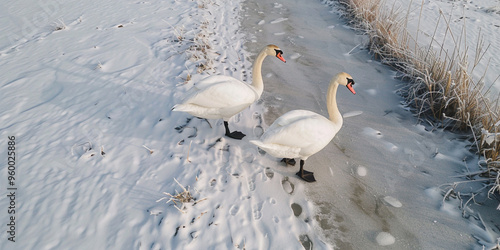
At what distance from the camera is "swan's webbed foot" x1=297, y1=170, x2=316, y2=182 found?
3.17 metres

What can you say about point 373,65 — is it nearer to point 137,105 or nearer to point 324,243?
point 324,243

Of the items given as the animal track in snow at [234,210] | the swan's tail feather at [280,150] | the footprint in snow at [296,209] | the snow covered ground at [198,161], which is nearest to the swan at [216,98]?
the snow covered ground at [198,161]

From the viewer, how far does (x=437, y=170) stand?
333 cm

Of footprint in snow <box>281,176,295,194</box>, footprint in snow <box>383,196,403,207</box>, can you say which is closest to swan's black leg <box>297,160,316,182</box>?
footprint in snow <box>281,176,295,194</box>

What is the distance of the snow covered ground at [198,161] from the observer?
2596mm

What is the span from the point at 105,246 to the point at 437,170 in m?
3.88

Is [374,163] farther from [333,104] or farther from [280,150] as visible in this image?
[280,150]

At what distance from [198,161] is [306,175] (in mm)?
1363

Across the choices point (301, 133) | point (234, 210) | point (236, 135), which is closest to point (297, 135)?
point (301, 133)

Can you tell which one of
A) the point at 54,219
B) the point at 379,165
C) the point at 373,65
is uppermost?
the point at 373,65

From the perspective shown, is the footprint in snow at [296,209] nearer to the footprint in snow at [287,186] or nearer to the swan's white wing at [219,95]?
the footprint in snow at [287,186]

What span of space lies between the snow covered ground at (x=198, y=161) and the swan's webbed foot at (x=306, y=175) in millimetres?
94

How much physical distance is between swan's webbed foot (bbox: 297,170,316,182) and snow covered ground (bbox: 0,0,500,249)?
94mm

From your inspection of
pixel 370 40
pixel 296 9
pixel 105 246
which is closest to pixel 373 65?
pixel 370 40
